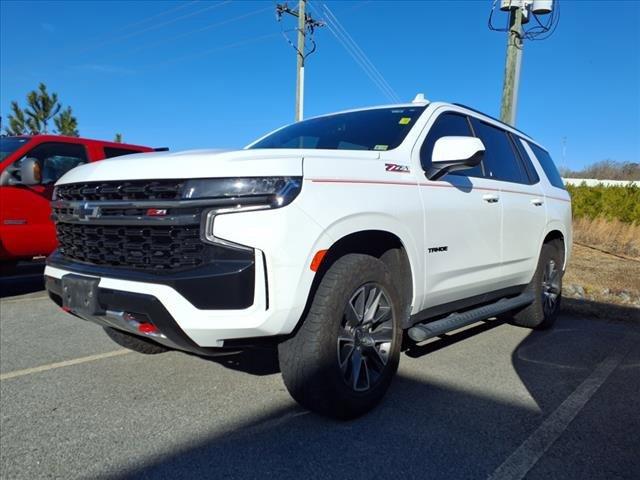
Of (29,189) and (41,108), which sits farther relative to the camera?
(41,108)

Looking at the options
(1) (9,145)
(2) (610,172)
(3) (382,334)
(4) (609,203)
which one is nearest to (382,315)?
(3) (382,334)

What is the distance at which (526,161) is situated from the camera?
5.16 metres

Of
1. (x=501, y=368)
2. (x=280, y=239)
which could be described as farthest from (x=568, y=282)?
(x=280, y=239)

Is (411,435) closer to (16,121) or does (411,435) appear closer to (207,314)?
(207,314)

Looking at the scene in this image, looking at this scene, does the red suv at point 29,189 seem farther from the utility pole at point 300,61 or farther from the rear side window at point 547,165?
the utility pole at point 300,61

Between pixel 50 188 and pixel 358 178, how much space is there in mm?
4936

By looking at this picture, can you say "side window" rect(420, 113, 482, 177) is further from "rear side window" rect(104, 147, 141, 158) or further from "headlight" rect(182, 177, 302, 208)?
"rear side window" rect(104, 147, 141, 158)

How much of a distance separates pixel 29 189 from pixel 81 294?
4.07 metres

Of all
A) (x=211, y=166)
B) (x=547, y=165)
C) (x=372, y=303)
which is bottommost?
(x=372, y=303)

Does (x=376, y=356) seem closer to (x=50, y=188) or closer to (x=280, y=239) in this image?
(x=280, y=239)

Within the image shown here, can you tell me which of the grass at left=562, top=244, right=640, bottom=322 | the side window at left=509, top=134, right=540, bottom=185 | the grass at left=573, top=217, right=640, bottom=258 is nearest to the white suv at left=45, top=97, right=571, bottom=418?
the side window at left=509, top=134, right=540, bottom=185

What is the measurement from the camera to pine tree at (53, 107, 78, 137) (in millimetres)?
25031

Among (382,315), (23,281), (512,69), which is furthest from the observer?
(512,69)

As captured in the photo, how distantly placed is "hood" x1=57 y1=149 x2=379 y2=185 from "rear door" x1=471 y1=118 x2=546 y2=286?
1987 millimetres
